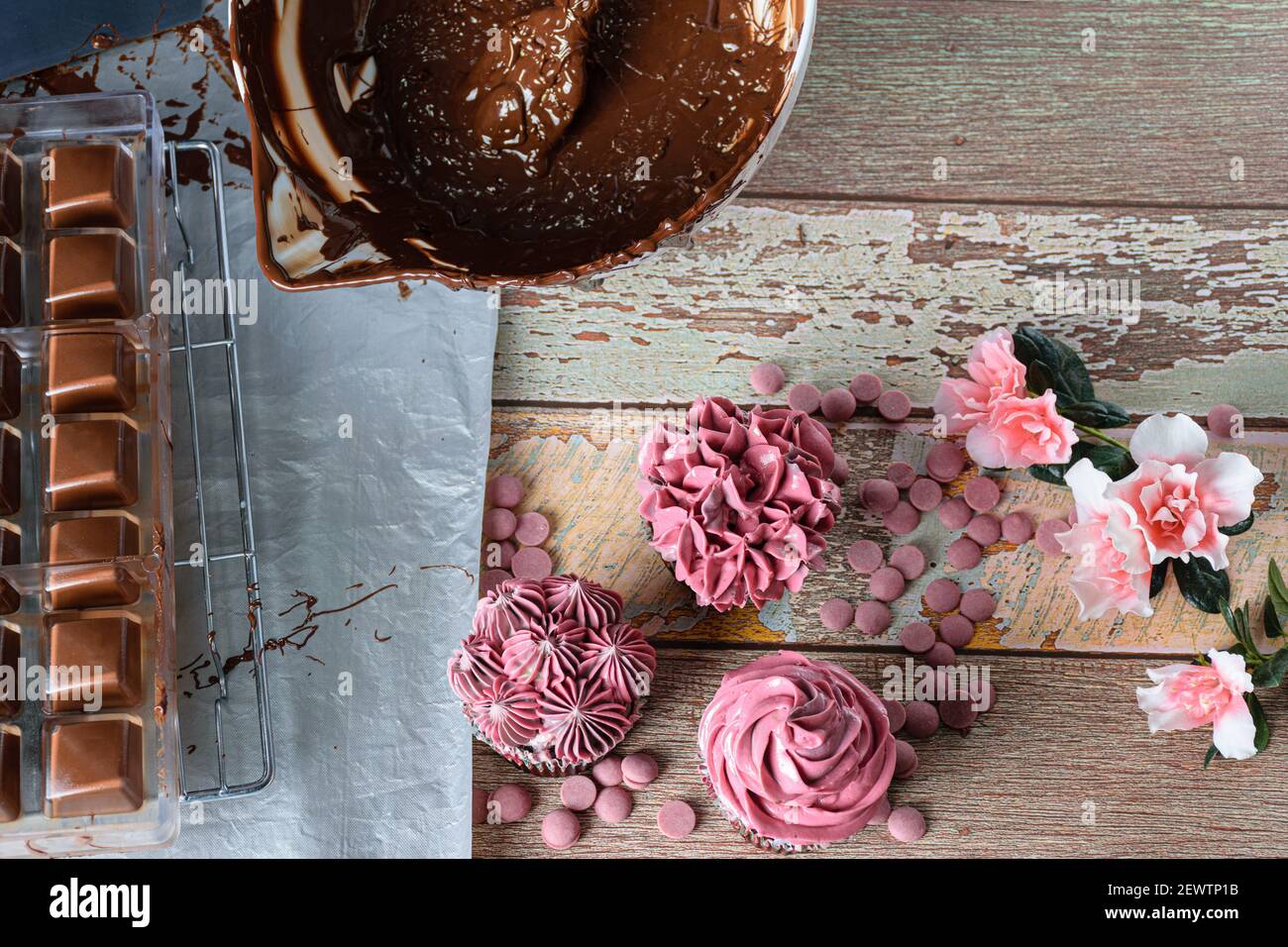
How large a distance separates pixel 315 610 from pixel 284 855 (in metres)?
0.26

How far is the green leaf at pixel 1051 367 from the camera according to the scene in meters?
1.09

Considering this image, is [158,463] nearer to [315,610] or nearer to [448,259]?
[315,610]

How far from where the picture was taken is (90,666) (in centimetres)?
107

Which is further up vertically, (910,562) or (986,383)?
(986,383)

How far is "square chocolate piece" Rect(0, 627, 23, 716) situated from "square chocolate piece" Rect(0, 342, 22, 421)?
0.76 ft

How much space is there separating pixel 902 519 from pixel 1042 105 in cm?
53

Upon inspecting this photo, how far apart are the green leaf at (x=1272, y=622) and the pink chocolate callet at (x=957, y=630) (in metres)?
0.31

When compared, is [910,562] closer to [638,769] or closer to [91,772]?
[638,769]

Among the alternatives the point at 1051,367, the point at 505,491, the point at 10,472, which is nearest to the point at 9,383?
the point at 10,472

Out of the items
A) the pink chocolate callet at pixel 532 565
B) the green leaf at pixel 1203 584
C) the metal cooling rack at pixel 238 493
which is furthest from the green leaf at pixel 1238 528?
the metal cooling rack at pixel 238 493

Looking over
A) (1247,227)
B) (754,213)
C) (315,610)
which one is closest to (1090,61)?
(1247,227)

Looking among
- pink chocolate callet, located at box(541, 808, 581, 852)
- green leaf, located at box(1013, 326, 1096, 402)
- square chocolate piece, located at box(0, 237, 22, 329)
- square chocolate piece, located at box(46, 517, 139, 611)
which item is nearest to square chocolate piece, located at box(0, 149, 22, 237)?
square chocolate piece, located at box(0, 237, 22, 329)

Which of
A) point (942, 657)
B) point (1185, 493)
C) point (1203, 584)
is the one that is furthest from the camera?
point (942, 657)

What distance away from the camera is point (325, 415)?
3.98ft
